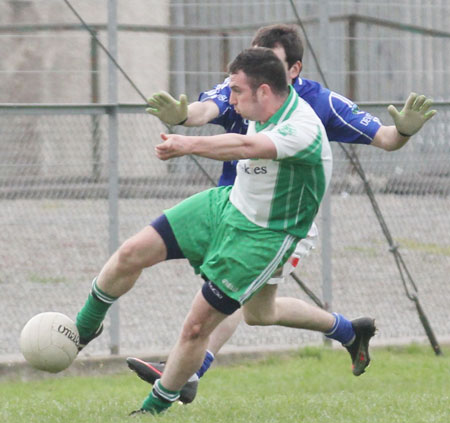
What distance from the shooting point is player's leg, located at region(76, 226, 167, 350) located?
6398 millimetres

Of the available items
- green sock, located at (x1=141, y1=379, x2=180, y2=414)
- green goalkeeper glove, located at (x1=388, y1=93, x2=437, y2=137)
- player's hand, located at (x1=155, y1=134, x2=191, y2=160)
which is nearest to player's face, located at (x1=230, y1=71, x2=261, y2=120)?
player's hand, located at (x1=155, y1=134, x2=191, y2=160)

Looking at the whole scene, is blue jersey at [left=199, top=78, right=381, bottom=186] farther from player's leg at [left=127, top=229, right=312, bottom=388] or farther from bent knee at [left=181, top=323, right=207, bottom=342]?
bent knee at [left=181, top=323, right=207, bottom=342]

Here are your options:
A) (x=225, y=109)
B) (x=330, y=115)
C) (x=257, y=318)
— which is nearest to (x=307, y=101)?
(x=330, y=115)

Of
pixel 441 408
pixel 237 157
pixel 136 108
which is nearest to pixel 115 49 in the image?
pixel 136 108

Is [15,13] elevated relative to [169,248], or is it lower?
elevated

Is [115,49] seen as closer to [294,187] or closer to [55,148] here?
[55,148]

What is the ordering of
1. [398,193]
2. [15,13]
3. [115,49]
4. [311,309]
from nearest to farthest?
1. [311,309]
2. [115,49]
3. [398,193]
4. [15,13]

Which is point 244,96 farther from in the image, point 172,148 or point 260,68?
point 172,148

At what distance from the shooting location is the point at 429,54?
10.2 meters

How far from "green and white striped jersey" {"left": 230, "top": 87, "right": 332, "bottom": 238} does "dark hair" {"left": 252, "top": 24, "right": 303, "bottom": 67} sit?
0.73 meters

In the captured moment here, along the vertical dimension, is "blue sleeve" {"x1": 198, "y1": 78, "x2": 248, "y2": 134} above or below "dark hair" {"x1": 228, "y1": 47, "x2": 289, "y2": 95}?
below

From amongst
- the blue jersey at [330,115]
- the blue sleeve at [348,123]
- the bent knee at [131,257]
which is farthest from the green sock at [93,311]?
the blue sleeve at [348,123]

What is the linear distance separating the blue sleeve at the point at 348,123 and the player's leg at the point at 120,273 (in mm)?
1335

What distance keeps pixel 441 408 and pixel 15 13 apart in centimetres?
638
